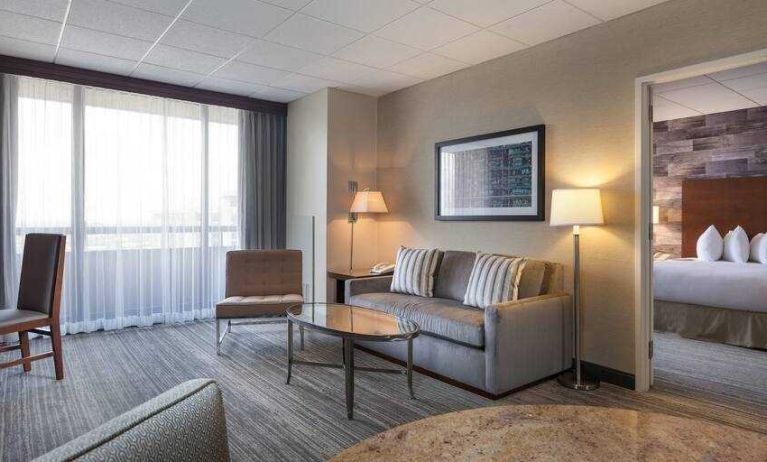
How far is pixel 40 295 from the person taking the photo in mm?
3316

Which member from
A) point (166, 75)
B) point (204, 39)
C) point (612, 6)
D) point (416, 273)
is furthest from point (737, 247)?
point (166, 75)

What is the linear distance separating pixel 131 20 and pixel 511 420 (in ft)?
12.0

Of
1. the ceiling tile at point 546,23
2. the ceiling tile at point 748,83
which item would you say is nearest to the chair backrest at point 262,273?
the ceiling tile at point 546,23

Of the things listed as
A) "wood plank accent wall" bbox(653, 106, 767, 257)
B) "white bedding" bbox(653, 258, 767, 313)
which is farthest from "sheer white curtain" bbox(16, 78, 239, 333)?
"wood plank accent wall" bbox(653, 106, 767, 257)

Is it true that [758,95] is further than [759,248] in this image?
No

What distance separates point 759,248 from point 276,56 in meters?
5.47

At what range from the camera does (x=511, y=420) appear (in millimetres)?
846

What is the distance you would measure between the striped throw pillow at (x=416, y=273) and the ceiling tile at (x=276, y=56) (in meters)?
1.91

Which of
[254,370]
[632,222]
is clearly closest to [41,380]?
[254,370]

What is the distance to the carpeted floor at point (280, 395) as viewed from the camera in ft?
8.07

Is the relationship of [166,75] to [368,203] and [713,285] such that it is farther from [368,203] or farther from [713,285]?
[713,285]

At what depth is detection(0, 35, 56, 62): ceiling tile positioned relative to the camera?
12.1ft

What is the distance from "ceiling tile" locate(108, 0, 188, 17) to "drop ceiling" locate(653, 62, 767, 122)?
13.4 feet

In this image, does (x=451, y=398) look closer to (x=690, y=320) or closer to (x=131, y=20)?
(x=690, y=320)
